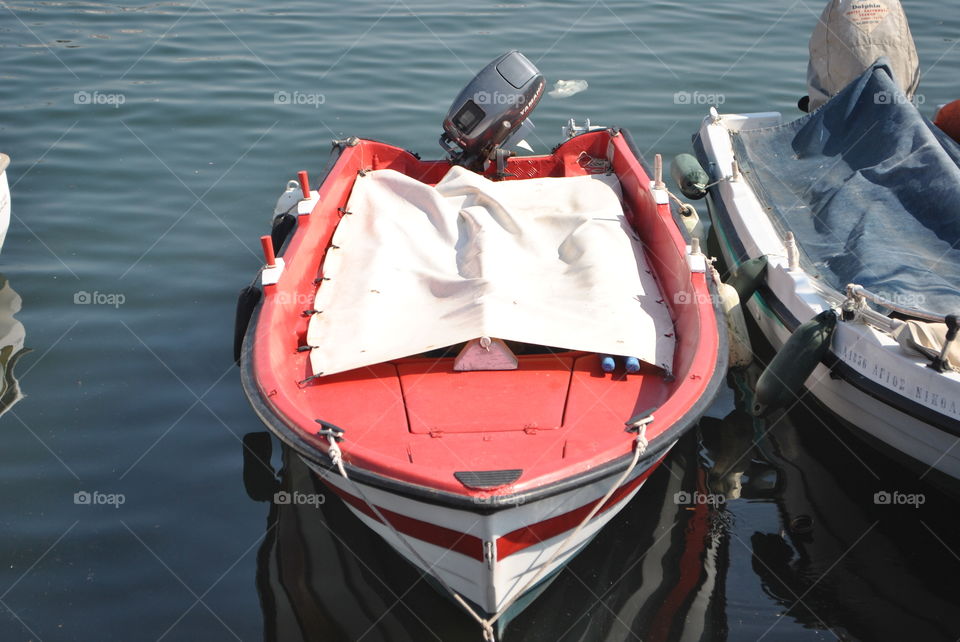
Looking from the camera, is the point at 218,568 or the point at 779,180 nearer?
the point at 218,568

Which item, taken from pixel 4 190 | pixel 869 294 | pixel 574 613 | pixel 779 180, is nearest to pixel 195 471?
pixel 574 613

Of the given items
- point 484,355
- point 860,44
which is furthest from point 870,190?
point 484,355

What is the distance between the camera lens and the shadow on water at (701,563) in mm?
4875

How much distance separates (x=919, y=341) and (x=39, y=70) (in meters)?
11.1

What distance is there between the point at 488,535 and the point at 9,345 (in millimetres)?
4697

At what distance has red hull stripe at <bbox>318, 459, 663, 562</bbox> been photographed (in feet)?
14.1

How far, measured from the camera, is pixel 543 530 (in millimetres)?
4461

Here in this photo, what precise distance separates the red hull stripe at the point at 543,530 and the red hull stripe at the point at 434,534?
0.11 meters

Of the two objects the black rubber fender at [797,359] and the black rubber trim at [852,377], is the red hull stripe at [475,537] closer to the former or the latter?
the black rubber fender at [797,359]

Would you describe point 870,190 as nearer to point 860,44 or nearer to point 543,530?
point 860,44

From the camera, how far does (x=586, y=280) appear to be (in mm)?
5766

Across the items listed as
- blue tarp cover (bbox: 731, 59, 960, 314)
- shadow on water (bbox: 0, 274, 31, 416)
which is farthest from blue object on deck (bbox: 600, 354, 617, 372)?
shadow on water (bbox: 0, 274, 31, 416)

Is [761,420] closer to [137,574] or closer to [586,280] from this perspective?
[586,280]

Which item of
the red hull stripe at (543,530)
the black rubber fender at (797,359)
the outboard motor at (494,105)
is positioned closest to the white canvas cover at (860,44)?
the outboard motor at (494,105)
